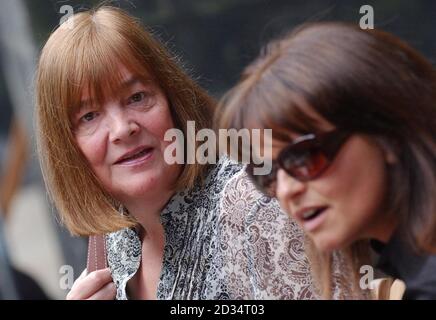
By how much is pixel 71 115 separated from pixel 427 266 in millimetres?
705

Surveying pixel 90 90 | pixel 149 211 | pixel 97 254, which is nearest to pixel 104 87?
pixel 90 90

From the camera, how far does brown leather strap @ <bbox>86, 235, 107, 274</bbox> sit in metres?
1.78

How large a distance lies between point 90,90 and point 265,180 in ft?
1.25

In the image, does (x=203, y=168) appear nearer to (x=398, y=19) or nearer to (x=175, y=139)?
(x=175, y=139)

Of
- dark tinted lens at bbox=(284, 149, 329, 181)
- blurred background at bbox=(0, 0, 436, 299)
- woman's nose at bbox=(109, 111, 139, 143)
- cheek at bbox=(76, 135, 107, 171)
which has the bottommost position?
dark tinted lens at bbox=(284, 149, 329, 181)

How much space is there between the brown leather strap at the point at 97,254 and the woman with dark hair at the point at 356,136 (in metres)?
0.59

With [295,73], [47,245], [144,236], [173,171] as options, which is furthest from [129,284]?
[47,245]

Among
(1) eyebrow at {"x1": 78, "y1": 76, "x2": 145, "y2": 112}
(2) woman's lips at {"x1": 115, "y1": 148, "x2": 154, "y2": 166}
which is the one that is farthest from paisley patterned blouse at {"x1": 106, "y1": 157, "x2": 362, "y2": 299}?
(1) eyebrow at {"x1": 78, "y1": 76, "x2": 145, "y2": 112}

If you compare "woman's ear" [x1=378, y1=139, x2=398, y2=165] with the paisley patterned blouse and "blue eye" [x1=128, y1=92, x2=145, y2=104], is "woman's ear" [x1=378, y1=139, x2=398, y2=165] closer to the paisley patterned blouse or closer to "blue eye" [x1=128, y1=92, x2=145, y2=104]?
the paisley patterned blouse

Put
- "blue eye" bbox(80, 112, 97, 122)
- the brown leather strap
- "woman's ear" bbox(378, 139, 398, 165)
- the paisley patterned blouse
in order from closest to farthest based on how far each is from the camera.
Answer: "woman's ear" bbox(378, 139, 398, 165) → the paisley patterned blouse → "blue eye" bbox(80, 112, 97, 122) → the brown leather strap

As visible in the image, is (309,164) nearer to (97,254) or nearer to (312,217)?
(312,217)

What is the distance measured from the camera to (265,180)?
1.38 meters

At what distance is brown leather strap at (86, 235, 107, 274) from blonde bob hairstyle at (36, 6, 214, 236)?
70 millimetres

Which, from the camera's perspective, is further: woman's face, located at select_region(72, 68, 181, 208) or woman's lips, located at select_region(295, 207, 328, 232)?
woman's face, located at select_region(72, 68, 181, 208)
